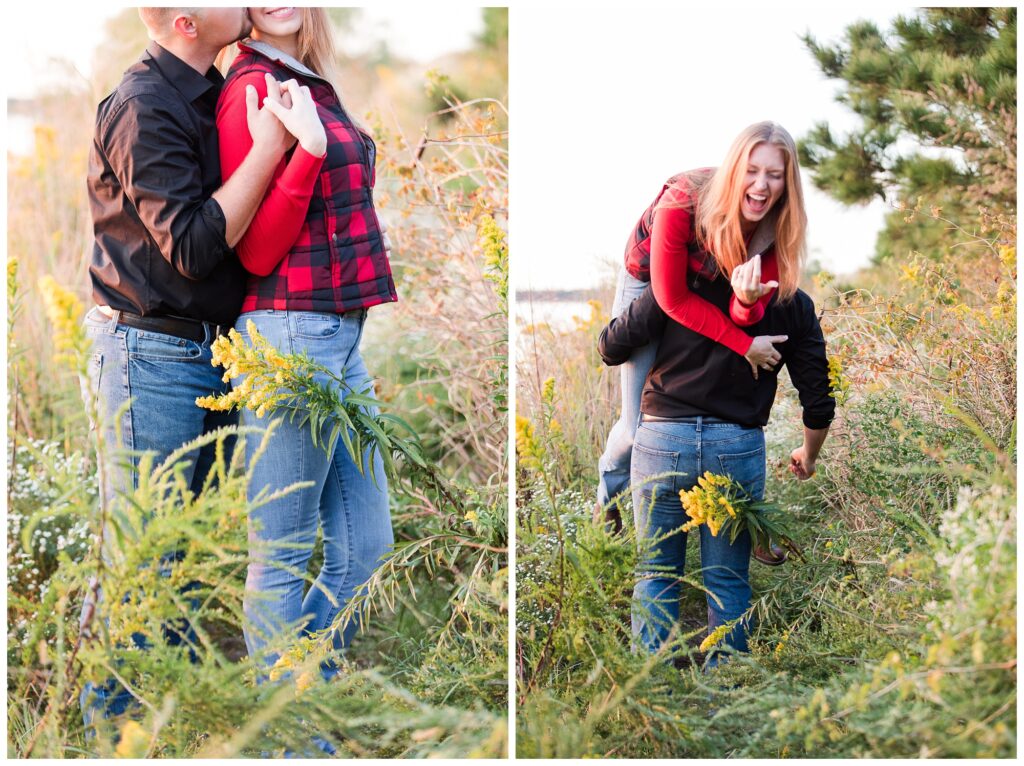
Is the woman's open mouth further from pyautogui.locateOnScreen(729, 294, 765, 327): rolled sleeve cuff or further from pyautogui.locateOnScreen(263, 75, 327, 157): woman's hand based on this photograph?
pyautogui.locateOnScreen(263, 75, 327, 157): woman's hand

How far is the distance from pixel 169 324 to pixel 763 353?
4.21 ft

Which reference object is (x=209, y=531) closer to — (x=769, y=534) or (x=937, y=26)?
(x=769, y=534)

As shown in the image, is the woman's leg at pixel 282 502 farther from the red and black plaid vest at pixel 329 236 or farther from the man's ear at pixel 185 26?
the man's ear at pixel 185 26

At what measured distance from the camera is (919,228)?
132 inches

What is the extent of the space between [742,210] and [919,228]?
176 cm

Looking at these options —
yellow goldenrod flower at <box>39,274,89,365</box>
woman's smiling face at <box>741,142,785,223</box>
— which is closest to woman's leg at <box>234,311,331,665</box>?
yellow goldenrod flower at <box>39,274,89,365</box>

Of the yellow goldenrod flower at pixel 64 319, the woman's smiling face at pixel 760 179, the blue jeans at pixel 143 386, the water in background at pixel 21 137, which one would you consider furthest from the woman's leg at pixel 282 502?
the water in background at pixel 21 137

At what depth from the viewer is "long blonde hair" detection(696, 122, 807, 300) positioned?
6.35ft

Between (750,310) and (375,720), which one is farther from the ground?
(750,310)

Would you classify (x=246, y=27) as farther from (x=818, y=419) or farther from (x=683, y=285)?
(x=818, y=419)

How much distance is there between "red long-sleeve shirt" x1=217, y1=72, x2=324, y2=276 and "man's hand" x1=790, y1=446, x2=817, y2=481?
1.33m

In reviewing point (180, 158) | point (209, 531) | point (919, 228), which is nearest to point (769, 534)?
point (209, 531)

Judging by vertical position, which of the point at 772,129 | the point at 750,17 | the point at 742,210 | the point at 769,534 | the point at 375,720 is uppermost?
the point at 750,17

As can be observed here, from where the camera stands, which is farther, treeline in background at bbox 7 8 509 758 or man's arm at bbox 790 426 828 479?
man's arm at bbox 790 426 828 479
